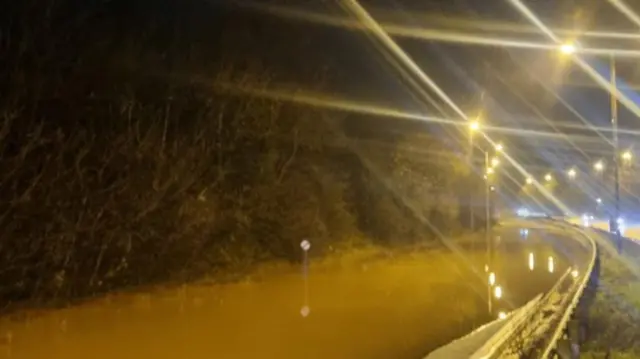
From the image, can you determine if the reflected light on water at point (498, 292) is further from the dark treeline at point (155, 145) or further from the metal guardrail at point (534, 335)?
the dark treeline at point (155, 145)

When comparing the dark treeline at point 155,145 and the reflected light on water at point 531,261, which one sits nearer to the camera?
the dark treeline at point 155,145

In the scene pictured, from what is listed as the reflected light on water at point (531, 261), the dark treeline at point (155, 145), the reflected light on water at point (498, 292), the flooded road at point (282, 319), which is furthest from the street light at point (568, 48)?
the reflected light on water at point (531, 261)

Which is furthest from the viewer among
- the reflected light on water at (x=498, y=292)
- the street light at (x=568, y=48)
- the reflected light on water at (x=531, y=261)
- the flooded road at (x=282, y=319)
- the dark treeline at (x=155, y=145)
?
the reflected light on water at (x=531, y=261)

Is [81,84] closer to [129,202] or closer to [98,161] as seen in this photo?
[98,161]

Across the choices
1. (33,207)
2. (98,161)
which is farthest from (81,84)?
(33,207)

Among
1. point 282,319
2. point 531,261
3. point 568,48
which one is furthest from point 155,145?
point 531,261

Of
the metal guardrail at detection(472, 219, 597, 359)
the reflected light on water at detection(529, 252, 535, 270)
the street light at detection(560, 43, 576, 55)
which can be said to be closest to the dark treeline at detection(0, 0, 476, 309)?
the reflected light on water at detection(529, 252, 535, 270)

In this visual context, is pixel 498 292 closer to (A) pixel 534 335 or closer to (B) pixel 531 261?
(A) pixel 534 335

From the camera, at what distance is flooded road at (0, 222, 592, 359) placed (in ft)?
43.1

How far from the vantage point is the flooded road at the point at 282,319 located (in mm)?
13141

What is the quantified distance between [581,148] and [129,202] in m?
95.2

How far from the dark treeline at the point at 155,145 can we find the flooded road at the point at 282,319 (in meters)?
1.21

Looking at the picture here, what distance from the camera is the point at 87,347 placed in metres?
13.1

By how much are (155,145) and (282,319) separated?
20.2ft
